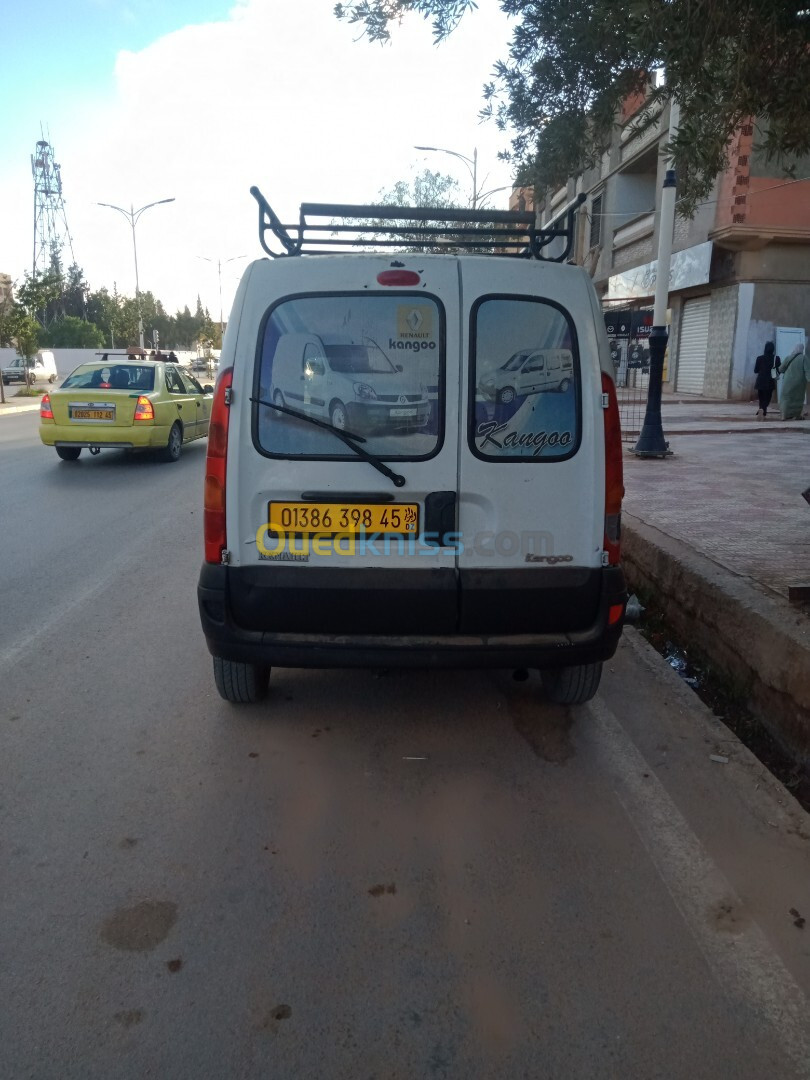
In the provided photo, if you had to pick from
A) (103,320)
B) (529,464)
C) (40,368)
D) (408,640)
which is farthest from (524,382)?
(103,320)

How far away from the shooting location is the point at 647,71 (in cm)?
501

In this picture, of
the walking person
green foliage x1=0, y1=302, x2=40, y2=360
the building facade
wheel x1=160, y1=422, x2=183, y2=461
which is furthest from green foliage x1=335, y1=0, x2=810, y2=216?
green foliage x1=0, y1=302, x2=40, y2=360

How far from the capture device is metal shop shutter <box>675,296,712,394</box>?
78.2 ft

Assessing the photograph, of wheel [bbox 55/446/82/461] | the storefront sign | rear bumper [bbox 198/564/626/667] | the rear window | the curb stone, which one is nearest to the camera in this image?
rear bumper [bbox 198/564/626/667]

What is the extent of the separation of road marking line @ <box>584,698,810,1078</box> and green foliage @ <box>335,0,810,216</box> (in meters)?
3.24

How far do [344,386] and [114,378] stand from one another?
33.1 ft

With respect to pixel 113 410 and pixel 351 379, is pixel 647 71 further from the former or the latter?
pixel 113 410

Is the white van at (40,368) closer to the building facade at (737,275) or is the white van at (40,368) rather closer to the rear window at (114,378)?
the building facade at (737,275)

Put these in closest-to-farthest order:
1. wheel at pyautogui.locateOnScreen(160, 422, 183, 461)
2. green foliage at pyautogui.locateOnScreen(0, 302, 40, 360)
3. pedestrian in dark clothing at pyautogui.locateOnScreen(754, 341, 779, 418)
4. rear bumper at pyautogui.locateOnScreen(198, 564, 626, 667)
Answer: rear bumper at pyautogui.locateOnScreen(198, 564, 626, 667), wheel at pyautogui.locateOnScreen(160, 422, 183, 461), pedestrian in dark clothing at pyautogui.locateOnScreen(754, 341, 779, 418), green foliage at pyautogui.locateOnScreen(0, 302, 40, 360)

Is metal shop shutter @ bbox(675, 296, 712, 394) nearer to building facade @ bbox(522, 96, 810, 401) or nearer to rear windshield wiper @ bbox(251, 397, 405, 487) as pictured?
building facade @ bbox(522, 96, 810, 401)

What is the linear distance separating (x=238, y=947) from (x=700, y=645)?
11.0 ft

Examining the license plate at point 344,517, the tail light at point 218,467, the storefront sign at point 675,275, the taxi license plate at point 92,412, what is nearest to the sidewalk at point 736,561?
the license plate at point 344,517

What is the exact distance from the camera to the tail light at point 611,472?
11.5 feet

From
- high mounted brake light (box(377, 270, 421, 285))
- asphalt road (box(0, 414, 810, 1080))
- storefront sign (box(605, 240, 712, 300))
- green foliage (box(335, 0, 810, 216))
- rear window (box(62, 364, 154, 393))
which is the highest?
storefront sign (box(605, 240, 712, 300))
